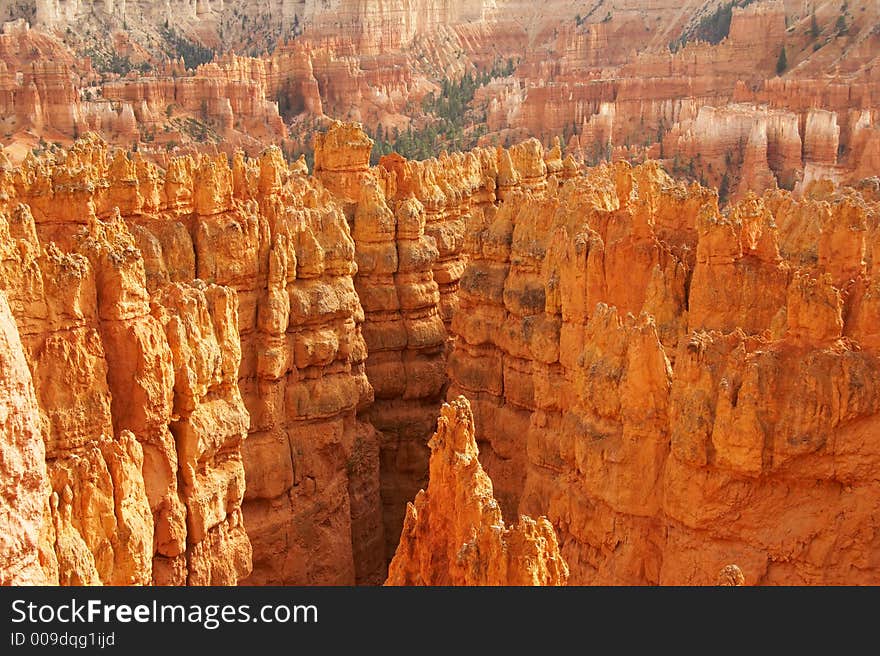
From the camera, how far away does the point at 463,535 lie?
10.0m

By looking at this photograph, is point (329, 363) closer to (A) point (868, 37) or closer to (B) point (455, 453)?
(B) point (455, 453)

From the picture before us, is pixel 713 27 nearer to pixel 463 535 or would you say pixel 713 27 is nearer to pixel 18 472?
pixel 463 535

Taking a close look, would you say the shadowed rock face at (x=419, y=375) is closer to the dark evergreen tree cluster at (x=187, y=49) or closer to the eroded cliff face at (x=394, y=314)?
the eroded cliff face at (x=394, y=314)

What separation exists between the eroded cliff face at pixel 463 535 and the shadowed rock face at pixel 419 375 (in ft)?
0.10

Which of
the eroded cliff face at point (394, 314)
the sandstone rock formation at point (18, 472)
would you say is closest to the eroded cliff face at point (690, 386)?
the eroded cliff face at point (394, 314)

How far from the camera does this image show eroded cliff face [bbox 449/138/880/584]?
10945mm

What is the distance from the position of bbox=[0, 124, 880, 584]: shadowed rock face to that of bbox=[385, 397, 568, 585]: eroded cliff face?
30 millimetres

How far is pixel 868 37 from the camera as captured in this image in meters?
55.9

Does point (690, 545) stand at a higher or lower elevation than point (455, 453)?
lower

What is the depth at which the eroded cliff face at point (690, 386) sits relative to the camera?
1095cm

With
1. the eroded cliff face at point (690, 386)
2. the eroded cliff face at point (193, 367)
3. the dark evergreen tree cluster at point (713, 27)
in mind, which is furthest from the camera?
the dark evergreen tree cluster at point (713, 27)

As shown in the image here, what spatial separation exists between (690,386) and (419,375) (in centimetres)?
912
